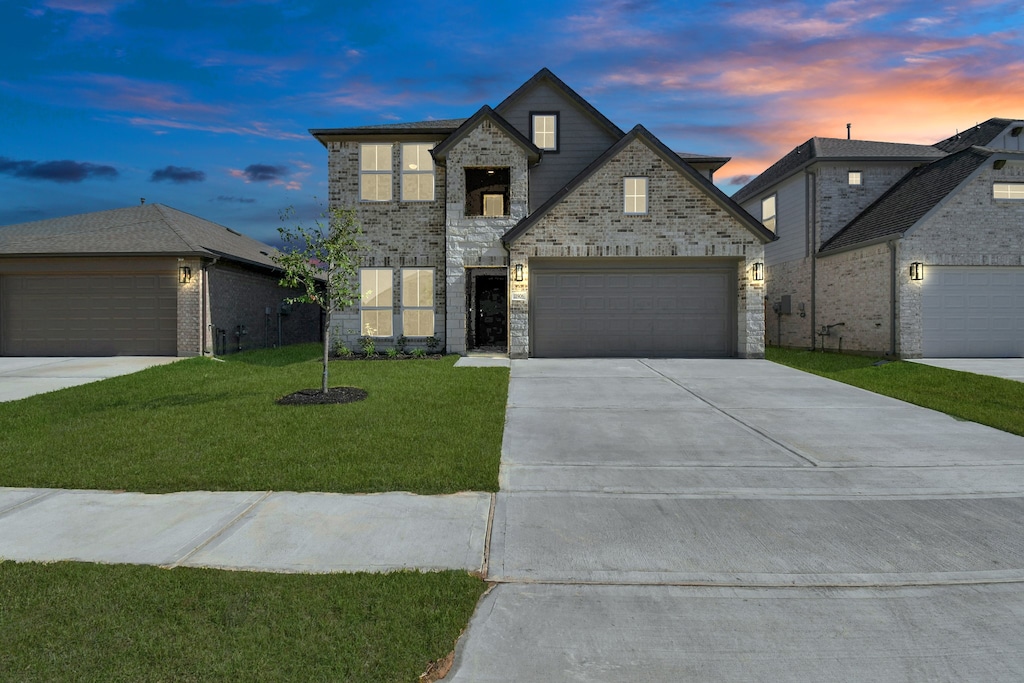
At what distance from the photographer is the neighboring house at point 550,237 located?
1485 centimetres

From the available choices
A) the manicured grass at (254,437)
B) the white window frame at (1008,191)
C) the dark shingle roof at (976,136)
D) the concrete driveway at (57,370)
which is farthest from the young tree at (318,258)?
the dark shingle roof at (976,136)

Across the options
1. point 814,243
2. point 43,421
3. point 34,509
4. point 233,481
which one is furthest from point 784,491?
point 814,243

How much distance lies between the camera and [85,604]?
2980mm

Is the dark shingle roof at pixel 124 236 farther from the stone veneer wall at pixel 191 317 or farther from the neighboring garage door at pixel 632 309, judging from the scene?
the neighboring garage door at pixel 632 309

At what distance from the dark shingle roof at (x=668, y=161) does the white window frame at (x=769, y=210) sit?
8.50 meters

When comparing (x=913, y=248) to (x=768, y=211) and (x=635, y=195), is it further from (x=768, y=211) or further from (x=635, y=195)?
(x=635, y=195)

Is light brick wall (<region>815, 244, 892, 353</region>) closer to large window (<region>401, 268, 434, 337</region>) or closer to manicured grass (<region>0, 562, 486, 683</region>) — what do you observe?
large window (<region>401, 268, 434, 337</region>)

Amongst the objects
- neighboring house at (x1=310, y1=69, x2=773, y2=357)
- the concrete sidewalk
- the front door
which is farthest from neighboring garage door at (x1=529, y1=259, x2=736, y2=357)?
the concrete sidewalk

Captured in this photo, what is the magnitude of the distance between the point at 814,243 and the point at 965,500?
1697 cm

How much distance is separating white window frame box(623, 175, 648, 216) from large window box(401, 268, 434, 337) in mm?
6019

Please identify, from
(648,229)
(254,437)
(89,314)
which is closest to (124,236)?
(89,314)

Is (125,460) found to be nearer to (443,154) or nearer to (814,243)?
(443,154)

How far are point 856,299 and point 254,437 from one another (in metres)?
17.8

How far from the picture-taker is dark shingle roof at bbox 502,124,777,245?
47.6 feet
